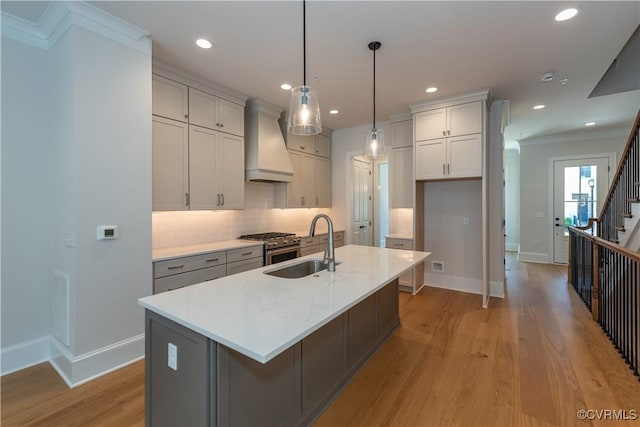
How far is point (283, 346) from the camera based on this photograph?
1.11 metres

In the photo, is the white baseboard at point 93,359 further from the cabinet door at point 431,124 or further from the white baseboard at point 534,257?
the white baseboard at point 534,257

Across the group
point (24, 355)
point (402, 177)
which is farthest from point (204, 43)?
point (402, 177)

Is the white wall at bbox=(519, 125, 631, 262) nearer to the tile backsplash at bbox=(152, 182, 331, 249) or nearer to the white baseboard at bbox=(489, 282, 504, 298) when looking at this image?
the white baseboard at bbox=(489, 282, 504, 298)

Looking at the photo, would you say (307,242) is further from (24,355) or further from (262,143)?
(24,355)

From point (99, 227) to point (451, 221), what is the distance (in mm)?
4416

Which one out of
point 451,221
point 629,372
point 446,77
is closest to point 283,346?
point 629,372

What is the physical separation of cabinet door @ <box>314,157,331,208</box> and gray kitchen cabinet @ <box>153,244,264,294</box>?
1894 millimetres

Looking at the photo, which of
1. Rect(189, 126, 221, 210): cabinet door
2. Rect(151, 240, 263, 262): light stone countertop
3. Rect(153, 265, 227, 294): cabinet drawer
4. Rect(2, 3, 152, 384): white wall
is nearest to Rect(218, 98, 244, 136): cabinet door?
Rect(189, 126, 221, 210): cabinet door

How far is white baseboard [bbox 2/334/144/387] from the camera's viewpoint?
2234 mm

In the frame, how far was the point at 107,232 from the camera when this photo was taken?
2.34 meters

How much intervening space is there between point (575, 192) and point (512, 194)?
165cm

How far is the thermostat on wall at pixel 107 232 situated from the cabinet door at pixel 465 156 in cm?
385

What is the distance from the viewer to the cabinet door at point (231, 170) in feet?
11.9

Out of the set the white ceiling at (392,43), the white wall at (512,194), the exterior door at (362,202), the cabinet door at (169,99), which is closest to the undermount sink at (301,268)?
the white ceiling at (392,43)
